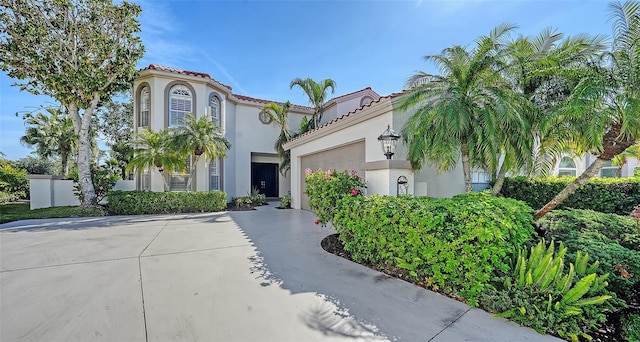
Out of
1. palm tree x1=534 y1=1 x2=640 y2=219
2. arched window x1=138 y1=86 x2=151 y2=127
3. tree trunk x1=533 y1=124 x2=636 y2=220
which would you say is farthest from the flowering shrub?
arched window x1=138 y1=86 x2=151 y2=127

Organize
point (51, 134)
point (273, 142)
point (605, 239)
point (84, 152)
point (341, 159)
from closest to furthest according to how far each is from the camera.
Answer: point (605, 239), point (341, 159), point (84, 152), point (51, 134), point (273, 142)

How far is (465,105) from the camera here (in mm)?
5328

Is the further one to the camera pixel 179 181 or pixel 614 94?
pixel 179 181

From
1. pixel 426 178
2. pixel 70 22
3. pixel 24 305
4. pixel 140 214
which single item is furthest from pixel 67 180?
pixel 426 178

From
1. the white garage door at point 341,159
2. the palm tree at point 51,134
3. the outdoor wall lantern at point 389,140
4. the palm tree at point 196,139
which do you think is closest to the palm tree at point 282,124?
the white garage door at point 341,159

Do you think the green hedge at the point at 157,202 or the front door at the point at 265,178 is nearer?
the green hedge at the point at 157,202

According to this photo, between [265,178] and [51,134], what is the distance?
47.0 feet

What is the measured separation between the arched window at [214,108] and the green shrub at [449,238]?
13.5 m

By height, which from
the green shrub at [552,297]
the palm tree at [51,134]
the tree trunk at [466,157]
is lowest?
the green shrub at [552,297]

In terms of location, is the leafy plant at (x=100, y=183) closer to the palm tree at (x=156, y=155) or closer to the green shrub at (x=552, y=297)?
the palm tree at (x=156, y=155)

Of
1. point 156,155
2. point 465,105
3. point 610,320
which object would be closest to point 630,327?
point 610,320

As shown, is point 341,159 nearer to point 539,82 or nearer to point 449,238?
point 539,82

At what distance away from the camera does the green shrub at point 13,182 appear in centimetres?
1600

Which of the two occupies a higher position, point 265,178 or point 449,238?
point 265,178
